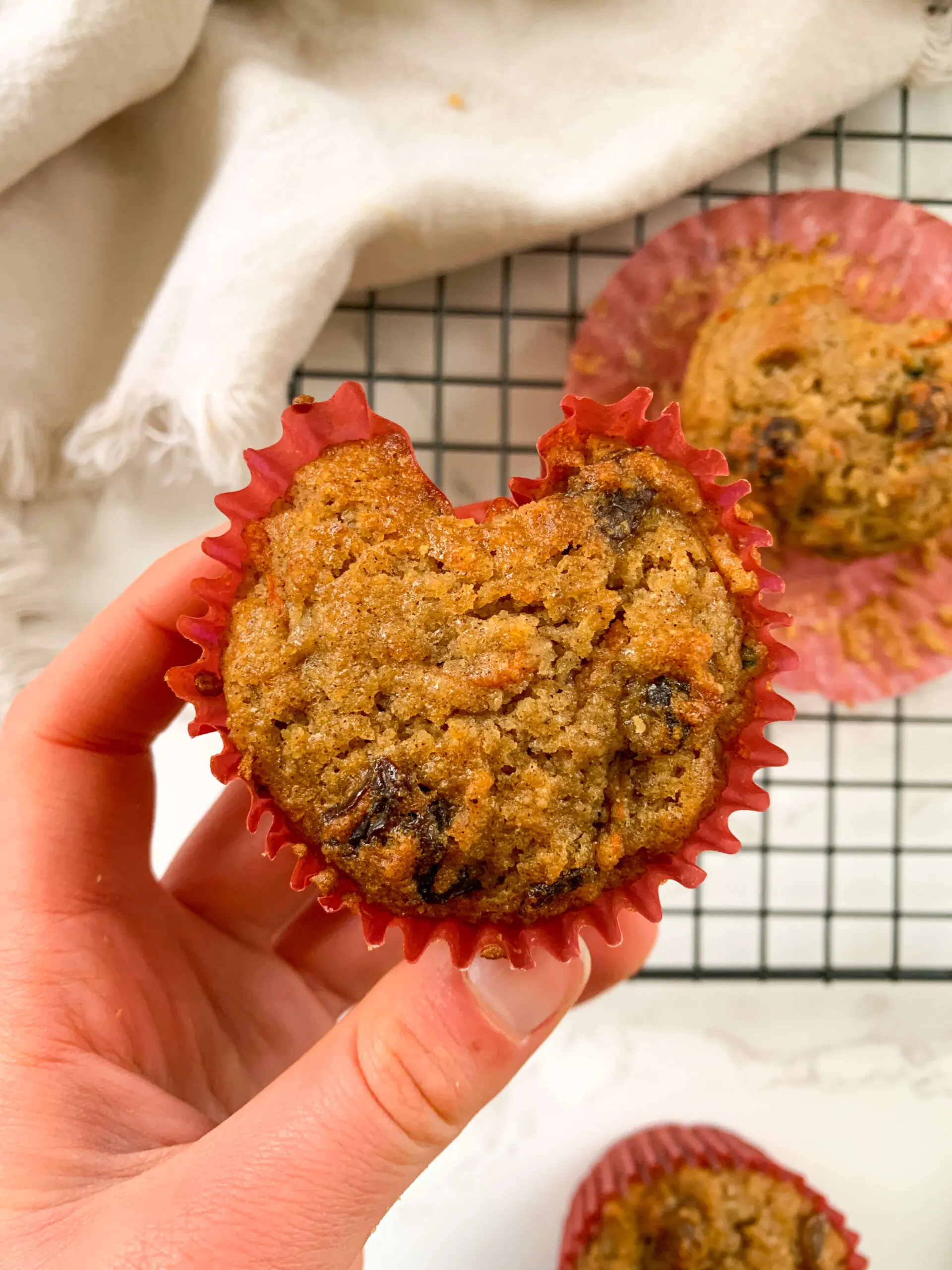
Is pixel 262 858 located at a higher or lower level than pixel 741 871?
higher

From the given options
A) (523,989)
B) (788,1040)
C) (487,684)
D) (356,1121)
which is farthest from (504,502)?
(788,1040)

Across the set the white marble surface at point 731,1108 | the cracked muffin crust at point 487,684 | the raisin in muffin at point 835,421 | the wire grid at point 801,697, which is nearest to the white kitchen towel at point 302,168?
the wire grid at point 801,697

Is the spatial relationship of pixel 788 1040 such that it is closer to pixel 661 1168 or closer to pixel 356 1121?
pixel 661 1168

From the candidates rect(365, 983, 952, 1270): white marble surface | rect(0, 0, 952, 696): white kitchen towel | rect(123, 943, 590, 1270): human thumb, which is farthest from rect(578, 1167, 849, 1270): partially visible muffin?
rect(0, 0, 952, 696): white kitchen towel

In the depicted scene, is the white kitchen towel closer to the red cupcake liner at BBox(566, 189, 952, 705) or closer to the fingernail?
the red cupcake liner at BBox(566, 189, 952, 705)

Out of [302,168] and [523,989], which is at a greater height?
[302,168]

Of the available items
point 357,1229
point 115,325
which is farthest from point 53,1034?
point 115,325

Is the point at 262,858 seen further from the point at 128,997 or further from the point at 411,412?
the point at 411,412
